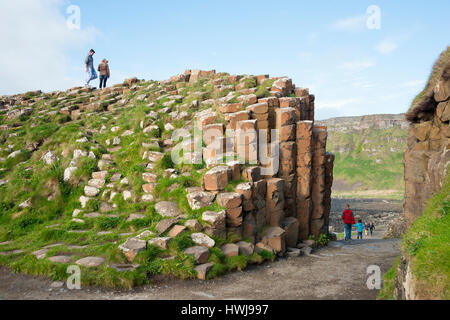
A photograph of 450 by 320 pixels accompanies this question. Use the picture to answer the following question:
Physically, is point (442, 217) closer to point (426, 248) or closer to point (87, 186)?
point (426, 248)

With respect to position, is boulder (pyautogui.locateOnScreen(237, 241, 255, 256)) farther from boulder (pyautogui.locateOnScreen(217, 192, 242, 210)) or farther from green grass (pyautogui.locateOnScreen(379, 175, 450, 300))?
green grass (pyautogui.locateOnScreen(379, 175, 450, 300))

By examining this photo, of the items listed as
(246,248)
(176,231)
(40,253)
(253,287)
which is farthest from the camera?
(246,248)

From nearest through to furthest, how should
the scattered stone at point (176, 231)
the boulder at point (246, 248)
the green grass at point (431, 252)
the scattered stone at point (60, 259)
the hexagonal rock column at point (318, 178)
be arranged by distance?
the green grass at point (431, 252)
the scattered stone at point (60, 259)
the scattered stone at point (176, 231)
the boulder at point (246, 248)
the hexagonal rock column at point (318, 178)

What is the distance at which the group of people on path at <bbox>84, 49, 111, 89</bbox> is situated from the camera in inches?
1013

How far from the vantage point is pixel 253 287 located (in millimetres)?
9367

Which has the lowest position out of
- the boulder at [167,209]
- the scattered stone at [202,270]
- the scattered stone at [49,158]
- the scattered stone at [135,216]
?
the scattered stone at [202,270]

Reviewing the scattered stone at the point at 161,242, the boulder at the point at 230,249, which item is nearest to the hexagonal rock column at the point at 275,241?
the boulder at the point at 230,249

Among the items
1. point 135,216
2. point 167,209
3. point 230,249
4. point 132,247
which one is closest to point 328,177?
point 230,249

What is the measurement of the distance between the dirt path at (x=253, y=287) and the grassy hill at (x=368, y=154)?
2931 inches

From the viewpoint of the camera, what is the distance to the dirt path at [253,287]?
8.50 metres

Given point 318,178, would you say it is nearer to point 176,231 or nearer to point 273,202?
point 273,202

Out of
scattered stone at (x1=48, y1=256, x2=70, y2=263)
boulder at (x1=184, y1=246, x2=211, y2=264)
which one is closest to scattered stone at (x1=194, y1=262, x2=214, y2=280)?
boulder at (x1=184, y1=246, x2=211, y2=264)

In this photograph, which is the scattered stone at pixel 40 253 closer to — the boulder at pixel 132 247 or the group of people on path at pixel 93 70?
the boulder at pixel 132 247

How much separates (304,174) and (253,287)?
7.88m
